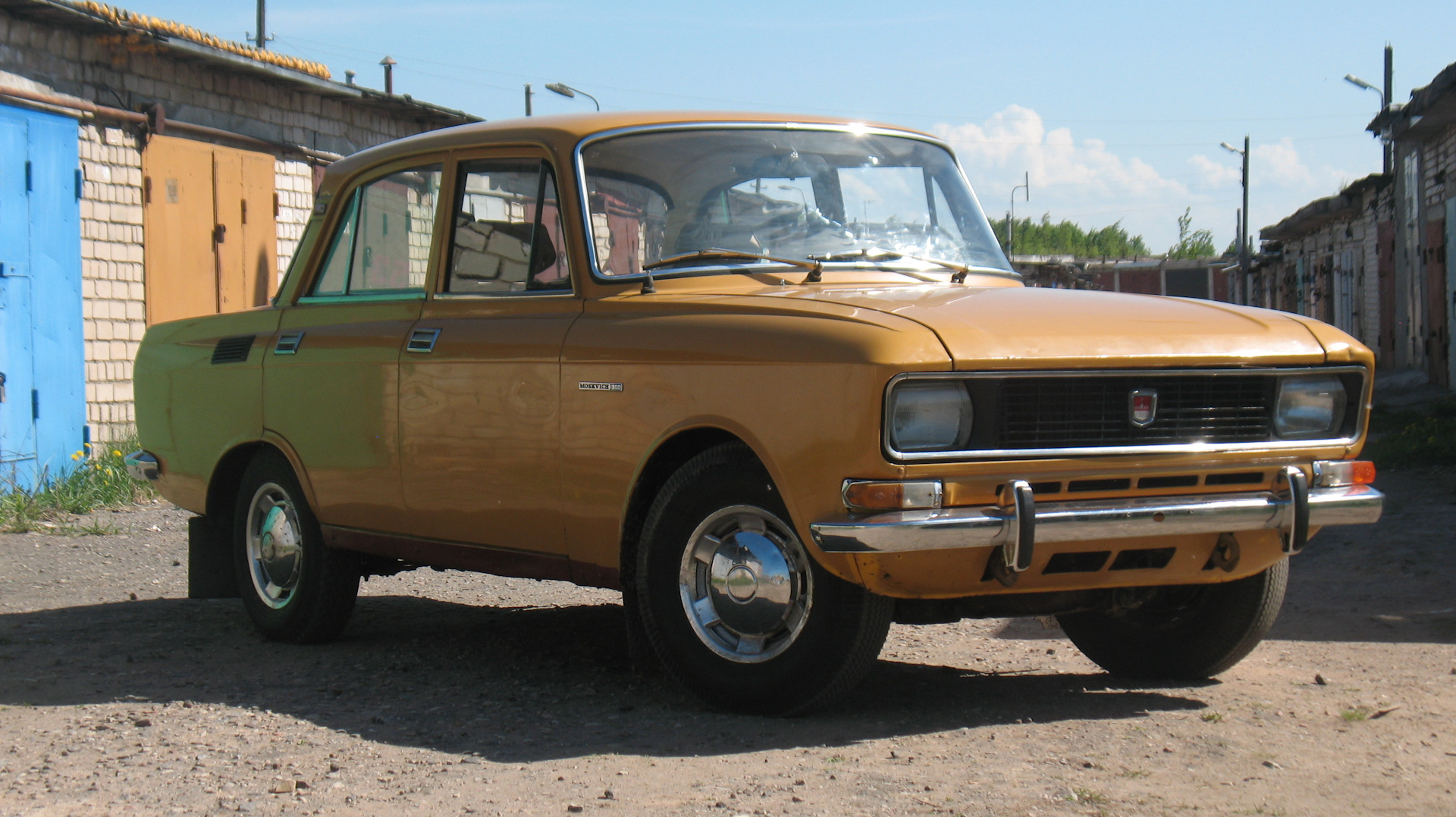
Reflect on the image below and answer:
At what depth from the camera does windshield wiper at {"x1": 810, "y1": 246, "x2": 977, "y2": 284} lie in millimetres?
4848

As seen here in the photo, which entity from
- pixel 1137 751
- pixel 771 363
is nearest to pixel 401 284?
pixel 771 363

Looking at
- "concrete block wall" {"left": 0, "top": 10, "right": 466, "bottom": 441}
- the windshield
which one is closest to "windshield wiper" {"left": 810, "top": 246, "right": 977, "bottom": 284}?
the windshield

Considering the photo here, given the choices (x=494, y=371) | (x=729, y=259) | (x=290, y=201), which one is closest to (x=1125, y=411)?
(x=729, y=259)

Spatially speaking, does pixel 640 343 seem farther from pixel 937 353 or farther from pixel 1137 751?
pixel 1137 751

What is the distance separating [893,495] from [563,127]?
193 cm

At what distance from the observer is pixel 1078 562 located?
399cm

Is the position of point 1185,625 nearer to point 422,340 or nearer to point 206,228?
point 422,340

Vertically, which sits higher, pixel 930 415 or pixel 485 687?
pixel 930 415

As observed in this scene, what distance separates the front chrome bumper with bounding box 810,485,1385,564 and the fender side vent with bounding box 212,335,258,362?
3067 millimetres

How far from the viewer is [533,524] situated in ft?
15.6

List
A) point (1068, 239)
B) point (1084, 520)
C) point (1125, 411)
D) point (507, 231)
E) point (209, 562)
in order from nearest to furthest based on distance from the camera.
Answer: point (1084, 520)
point (1125, 411)
point (507, 231)
point (209, 562)
point (1068, 239)

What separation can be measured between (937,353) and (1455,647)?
305cm

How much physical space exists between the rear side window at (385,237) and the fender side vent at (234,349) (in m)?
0.38

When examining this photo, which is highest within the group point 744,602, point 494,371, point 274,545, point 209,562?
point 494,371
